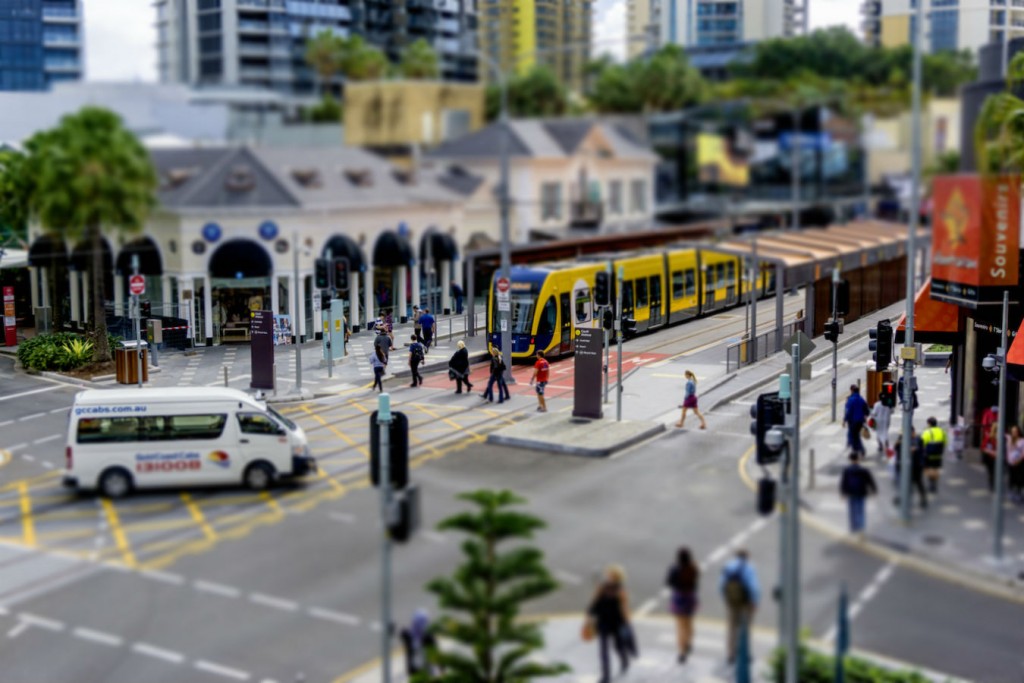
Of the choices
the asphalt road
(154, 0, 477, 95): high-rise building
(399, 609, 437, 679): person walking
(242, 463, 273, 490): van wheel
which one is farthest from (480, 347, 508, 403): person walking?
(399, 609, 437, 679): person walking

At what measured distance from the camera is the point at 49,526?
37.8 ft

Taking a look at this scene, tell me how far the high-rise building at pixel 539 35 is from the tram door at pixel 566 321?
7041mm

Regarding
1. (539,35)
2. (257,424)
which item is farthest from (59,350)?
(539,35)

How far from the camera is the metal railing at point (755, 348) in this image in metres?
14.1

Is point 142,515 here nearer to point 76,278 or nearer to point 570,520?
point 76,278

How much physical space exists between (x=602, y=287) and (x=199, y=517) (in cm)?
750

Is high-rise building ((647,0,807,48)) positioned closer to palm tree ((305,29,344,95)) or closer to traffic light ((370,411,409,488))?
palm tree ((305,29,344,95))

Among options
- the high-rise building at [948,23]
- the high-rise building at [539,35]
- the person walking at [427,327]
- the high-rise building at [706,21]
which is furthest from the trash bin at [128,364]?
the high-rise building at [948,23]

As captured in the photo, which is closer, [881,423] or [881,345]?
[881,423]

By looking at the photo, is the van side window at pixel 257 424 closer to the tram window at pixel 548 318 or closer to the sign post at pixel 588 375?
the sign post at pixel 588 375

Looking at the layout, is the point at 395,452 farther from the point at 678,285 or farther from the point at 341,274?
the point at 678,285

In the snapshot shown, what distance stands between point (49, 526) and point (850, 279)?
9312mm

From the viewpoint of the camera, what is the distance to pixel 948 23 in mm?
11539

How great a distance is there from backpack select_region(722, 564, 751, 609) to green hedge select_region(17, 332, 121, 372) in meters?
6.29
